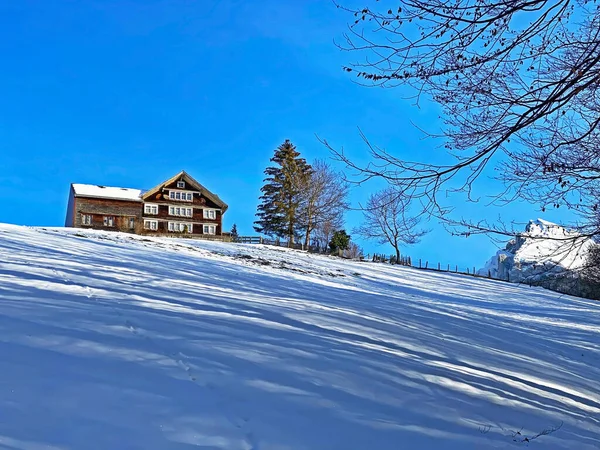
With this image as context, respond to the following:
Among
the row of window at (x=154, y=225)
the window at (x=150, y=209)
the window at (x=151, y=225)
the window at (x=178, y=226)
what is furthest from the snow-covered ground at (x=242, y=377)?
the window at (x=178, y=226)

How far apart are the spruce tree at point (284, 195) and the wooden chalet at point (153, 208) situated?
4451mm

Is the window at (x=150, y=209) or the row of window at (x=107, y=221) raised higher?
the window at (x=150, y=209)

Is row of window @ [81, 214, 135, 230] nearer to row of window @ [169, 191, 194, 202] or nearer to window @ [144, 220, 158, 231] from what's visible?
window @ [144, 220, 158, 231]

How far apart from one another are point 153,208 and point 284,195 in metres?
12.2

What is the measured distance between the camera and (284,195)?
1630 inches

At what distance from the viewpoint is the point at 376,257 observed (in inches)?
1657

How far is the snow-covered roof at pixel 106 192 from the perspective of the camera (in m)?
38.6

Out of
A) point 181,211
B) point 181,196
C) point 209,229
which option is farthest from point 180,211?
point 209,229

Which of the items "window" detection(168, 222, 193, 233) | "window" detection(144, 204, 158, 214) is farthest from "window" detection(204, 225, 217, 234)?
"window" detection(144, 204, 158, 214)

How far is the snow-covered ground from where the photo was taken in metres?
2.64

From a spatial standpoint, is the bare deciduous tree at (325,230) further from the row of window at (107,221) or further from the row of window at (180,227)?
the row of window at (107,221)

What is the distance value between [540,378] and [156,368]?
4.65 meters

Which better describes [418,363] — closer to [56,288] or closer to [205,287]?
[205,287]

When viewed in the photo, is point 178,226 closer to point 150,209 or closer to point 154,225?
point 154,225
